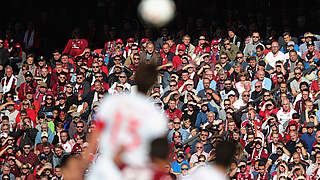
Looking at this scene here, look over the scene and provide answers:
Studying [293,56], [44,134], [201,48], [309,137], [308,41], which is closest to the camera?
[309,137]

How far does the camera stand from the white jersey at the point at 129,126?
277 inches

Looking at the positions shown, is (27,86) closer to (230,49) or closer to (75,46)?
(75,46)

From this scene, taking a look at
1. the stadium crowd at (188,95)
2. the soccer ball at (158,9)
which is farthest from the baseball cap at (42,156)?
the soccer ball at (158,9)

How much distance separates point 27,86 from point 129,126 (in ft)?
37.2

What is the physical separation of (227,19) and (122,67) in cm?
311

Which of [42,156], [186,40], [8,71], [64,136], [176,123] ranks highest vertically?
[186,40]

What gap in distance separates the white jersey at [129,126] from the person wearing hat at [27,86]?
11050 millimetres

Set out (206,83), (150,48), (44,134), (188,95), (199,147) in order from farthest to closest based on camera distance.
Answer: (150,48), (206,83), (188,95), (44,134), (199,147)

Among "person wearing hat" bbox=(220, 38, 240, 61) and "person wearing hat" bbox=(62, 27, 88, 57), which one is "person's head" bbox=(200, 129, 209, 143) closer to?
"person wearing hat" bbox=(220, 38, 240, 61)

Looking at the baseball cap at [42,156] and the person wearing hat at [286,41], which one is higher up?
the person wearing hat at [286,41]

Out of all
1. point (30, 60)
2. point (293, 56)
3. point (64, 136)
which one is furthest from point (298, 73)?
point (30, 60)

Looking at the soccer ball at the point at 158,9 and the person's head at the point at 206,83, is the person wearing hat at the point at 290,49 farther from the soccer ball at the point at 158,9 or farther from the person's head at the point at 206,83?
the soccer ball at the point at 158,9

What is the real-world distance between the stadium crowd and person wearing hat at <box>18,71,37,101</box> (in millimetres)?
26

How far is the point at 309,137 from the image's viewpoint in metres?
15.0
